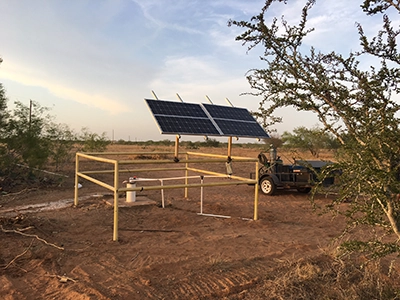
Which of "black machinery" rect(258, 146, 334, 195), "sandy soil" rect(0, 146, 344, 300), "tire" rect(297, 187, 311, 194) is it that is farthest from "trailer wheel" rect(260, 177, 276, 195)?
"sandy soil" rect(0, 146, 344, 300)

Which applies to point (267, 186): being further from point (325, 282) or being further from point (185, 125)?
point (325, 282)

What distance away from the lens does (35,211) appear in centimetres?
758

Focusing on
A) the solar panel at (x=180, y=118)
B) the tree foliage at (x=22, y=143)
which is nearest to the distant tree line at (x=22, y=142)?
the tree foliage at (x=22, y=143)

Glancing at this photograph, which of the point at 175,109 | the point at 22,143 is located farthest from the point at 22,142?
the point at 175,109

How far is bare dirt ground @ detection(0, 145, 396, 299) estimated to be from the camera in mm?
3887

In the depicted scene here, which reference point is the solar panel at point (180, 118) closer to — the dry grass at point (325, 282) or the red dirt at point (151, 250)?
the red dirt at point (151, 250)

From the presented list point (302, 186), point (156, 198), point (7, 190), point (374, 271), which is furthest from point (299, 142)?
point (374, 271)

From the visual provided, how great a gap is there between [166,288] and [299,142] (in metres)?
22.7

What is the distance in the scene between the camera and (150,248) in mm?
5309

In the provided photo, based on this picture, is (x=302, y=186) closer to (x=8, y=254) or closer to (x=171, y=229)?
(x=171, y=229)

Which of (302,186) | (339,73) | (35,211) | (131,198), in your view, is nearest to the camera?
(339,73)

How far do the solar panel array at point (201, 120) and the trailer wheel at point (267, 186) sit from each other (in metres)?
3.29

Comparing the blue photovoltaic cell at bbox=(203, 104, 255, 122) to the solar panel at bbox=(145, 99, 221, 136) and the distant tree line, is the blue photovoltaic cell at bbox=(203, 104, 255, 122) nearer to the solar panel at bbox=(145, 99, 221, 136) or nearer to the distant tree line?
the solar panel at bbox=(145, 99, 221, 136)

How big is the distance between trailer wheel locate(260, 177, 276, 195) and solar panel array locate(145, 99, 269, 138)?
3.29 meters
